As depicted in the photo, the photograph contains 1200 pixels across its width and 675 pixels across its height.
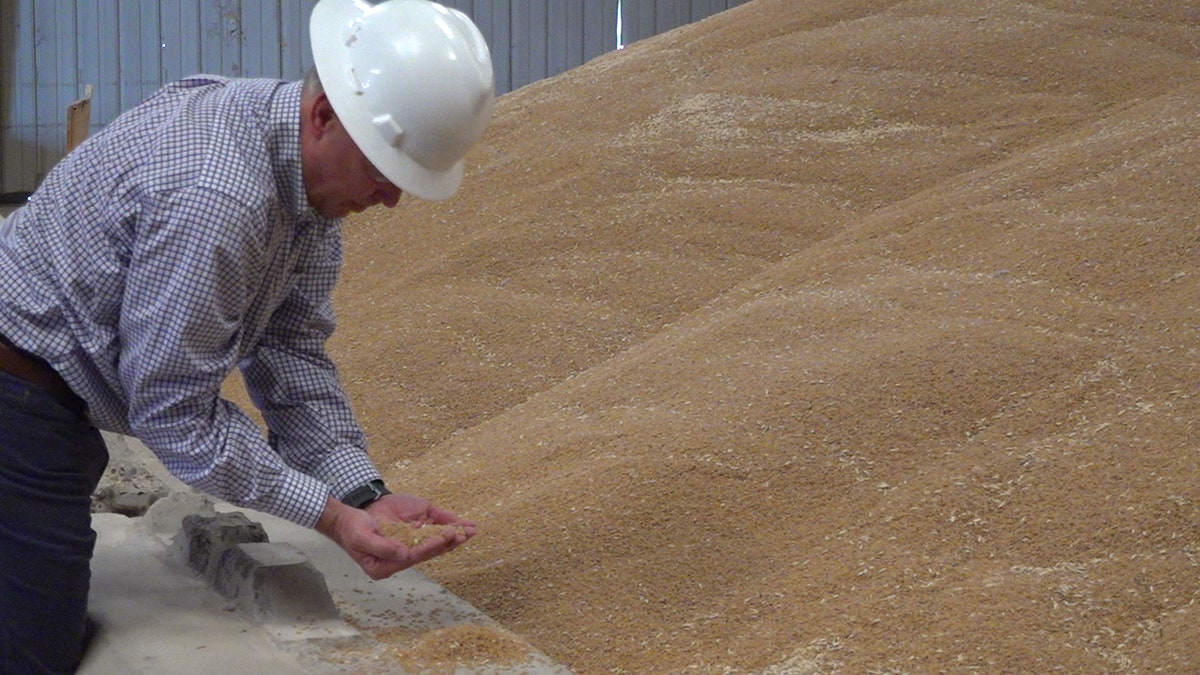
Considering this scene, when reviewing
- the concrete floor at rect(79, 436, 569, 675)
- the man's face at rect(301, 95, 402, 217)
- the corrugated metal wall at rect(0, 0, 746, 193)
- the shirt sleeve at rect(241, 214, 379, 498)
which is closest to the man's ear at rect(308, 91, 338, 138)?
the man's face at rect(301, 95, 402, 217)

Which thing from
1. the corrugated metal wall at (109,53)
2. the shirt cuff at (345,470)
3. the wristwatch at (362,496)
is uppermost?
the shirt cuff at (345,470)

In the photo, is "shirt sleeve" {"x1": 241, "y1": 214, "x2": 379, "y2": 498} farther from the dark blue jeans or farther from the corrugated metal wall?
the corrugated metal wall

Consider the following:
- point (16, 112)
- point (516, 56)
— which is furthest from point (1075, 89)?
point (16, 112)

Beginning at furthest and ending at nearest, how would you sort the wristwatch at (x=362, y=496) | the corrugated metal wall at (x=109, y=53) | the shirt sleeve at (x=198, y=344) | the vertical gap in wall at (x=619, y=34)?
1. the vertical gap in wall at (x=619, y=34)
2. the corrugated metal wall at (x=109, y=53)
3. the wristwatch at (x=362, y=496)
4. the shirt sleeve at (x=198, y=344)

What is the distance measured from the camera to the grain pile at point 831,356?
6.84ft

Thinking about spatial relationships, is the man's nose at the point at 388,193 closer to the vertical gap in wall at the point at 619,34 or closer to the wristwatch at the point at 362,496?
the wristwatch at the point at 362,496

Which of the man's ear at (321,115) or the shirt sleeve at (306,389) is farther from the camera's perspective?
the shirt sleeve at (306,389)

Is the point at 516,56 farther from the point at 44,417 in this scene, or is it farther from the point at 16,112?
the point at 44,417

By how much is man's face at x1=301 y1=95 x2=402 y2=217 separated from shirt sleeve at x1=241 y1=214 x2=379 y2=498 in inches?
10.8

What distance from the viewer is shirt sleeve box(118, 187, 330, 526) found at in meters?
1.75

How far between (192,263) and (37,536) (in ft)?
1.89

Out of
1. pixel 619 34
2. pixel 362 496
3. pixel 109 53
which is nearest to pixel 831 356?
pixel 362 496

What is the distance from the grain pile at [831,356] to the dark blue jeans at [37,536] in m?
0.72

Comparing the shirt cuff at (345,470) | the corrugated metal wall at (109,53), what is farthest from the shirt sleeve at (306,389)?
the corrugated metal wall at (109,53)
